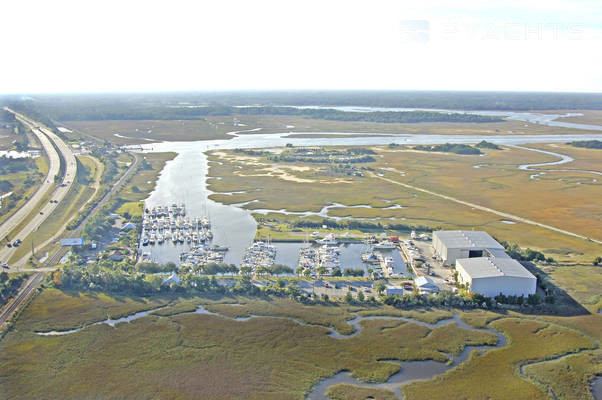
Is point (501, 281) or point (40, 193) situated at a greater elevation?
point (40, 193)

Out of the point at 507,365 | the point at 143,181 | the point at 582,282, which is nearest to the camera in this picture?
the point at 507,365

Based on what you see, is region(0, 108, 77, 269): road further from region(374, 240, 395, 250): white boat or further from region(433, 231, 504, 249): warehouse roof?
region(433, 231, 504, 249): warehouse roof

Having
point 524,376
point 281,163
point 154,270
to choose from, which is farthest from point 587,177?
point 154,270

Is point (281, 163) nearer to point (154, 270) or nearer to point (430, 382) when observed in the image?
point (154, 270)

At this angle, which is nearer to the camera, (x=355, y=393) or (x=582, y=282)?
(x=355, y=393)

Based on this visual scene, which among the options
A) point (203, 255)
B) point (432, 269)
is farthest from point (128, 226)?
point (432, 269)

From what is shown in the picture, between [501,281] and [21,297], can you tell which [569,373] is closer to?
[501,281]
